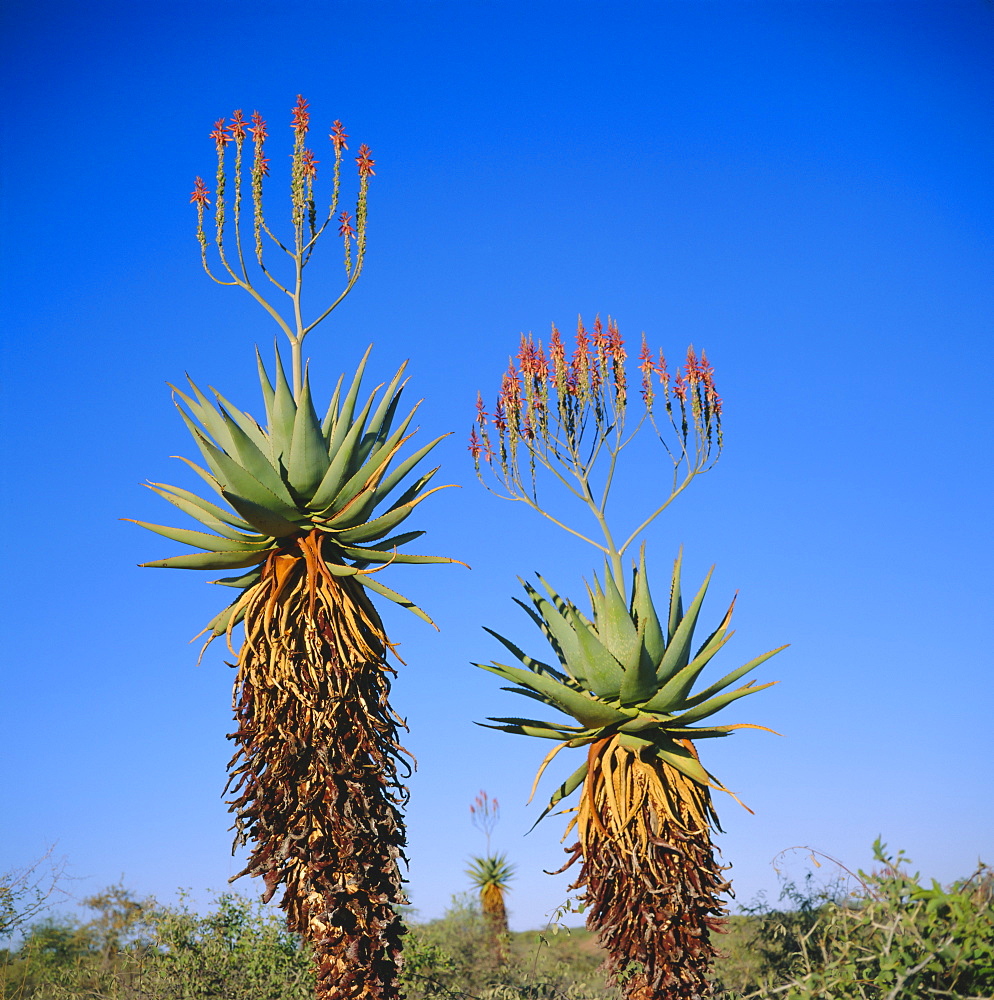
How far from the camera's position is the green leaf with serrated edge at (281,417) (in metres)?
7.91

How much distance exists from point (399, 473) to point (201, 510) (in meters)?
1.55

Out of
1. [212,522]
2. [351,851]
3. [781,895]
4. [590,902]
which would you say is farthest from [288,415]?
[781,895]

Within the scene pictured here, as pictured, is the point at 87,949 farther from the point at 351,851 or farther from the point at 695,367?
the point at 695,367

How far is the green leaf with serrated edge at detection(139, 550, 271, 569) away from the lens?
296 inches

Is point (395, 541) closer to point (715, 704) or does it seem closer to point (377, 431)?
point (377, 431)

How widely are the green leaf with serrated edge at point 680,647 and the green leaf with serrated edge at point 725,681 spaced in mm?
286

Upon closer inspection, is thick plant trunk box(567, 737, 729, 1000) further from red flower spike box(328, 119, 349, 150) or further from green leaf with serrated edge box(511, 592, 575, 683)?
red flower spike box(328, 119, 349, 150)

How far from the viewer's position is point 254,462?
748 centimetres

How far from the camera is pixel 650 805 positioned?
8555mm

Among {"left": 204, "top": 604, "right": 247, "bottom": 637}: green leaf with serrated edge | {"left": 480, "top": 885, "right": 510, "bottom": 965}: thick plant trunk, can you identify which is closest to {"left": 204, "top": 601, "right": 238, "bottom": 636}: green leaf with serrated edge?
{"left": 204, "top": 604, "right": 247, "bottom": 637}: green leaf with serrated edge

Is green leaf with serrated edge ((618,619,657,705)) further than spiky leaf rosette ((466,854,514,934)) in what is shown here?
No

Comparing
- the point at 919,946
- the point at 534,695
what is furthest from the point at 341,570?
the point at 919,946

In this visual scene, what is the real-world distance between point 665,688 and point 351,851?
3125 millimetres

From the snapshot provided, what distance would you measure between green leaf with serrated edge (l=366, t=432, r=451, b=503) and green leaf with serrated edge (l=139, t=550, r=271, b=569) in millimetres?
992
